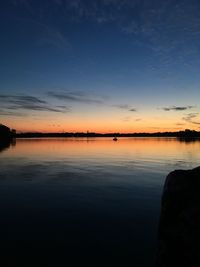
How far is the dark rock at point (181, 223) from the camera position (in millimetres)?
6941

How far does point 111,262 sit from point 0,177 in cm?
2330

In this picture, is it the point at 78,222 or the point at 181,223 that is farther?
the point at 78,222

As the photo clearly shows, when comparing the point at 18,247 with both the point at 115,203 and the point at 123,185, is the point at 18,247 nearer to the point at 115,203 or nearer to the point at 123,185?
the point at 115,203

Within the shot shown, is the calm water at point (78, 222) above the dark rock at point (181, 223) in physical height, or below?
below

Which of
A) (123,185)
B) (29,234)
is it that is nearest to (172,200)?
(29,234)

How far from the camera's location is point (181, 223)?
24.3ft

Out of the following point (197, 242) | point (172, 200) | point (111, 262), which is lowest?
point (111, 262)

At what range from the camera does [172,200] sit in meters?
8.03

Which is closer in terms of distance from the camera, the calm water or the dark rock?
the dark rock

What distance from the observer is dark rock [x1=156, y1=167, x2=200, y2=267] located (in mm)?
6941

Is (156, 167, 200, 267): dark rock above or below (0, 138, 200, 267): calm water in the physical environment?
above

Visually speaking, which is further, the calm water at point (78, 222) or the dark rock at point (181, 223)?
the calm water at point (78, 222)

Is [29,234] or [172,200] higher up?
[172,200]

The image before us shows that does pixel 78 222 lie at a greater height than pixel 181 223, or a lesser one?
lesser
